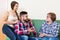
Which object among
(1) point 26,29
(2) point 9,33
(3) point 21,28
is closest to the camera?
(2) point 9,33

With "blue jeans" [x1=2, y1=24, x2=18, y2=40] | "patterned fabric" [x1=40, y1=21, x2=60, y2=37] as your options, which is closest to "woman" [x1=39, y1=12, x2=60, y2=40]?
"patterned fabric" [x1=40, y1=21, x2=60, y2=37]

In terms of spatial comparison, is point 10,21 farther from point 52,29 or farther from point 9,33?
point 52,29

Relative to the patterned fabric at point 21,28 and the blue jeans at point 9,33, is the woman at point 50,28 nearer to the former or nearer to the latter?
the patterned fabric at point 21,28

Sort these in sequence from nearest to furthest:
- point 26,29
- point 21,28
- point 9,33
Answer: point 9,33, point 21,28, point 26,29

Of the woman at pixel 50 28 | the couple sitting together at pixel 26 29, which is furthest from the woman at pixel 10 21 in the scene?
the woman at pixel 50 28

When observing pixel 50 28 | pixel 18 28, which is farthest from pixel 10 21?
pixel 50 28

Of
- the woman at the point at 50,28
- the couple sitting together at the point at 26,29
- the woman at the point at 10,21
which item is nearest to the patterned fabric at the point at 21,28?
the couple sitting together at the point at 26,29

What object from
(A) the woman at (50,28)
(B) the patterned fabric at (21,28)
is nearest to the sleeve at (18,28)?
(B) the patterned fabric at (21,28)

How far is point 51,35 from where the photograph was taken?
3232 mm

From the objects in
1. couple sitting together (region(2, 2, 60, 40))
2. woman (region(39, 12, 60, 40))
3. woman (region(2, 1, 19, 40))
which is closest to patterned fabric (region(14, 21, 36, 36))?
couple sitting together (region(2, 2, 60, 40))

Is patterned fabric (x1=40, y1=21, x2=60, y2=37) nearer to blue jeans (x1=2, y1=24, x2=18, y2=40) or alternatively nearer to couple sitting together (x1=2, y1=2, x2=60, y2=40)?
couple sitting together (x1=2, y1=2, x2=60, y2=40)

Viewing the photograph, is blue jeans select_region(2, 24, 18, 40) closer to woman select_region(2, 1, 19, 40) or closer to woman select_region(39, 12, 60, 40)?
woman select_region(2, 1, 19, 40)

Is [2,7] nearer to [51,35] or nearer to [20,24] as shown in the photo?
[20,24]

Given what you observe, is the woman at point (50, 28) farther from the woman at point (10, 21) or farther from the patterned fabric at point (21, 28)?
the woman at point (10, 21)
